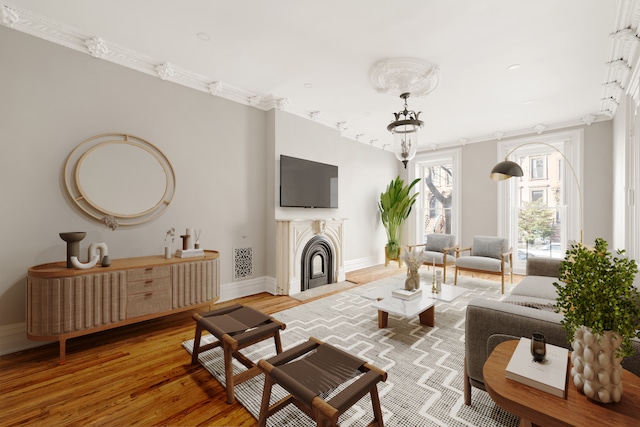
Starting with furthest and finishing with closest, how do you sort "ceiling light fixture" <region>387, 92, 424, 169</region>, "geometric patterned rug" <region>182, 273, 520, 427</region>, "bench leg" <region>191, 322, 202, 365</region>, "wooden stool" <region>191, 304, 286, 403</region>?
"ceiling light fixture" <region>387, 92, 424, 169</region>
"bench leg" <region>191, 322, 202, 365</region>
"wooden stool" <region>191, 304, 286, 403</region>
"geometric patterned rug" <region>182, 273, 520, 427</region>

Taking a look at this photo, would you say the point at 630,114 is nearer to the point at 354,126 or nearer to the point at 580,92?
the point at 580,92

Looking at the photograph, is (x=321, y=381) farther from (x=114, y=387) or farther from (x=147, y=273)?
(x=147, y=273)

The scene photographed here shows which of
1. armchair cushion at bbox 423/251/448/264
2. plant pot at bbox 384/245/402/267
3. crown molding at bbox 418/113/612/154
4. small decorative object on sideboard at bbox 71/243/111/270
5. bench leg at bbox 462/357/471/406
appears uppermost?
crown molding at bbox 418/113/612/154

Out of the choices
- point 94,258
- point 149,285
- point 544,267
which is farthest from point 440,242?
point 94,258

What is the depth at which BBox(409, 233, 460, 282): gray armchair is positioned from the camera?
4809mm

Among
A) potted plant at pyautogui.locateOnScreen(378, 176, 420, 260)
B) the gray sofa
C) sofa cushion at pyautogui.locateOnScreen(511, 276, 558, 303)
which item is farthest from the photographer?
potted plant at pyautogui.locateOnScreen(378, 176, 420, 260)

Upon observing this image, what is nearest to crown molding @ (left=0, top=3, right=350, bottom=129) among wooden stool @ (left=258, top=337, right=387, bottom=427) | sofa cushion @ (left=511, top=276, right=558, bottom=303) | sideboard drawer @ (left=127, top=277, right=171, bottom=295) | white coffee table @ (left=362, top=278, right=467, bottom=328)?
sideboard drawer @ (left=127, top=277, right=171, bottom=295)

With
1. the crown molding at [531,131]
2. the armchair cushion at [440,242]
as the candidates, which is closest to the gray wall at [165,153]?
the crown molding at [531,131]

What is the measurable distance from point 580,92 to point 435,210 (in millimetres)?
3319

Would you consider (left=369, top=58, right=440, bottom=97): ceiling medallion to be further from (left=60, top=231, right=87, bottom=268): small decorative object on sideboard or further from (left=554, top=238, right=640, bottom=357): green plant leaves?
(left=60, top=231, right=87, bottom=268): small decorative object on sideboard

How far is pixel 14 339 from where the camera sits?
2445mm

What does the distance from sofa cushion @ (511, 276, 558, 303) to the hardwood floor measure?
8.64 ft

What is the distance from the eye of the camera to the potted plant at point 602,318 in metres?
0.99

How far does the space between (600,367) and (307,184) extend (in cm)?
389
